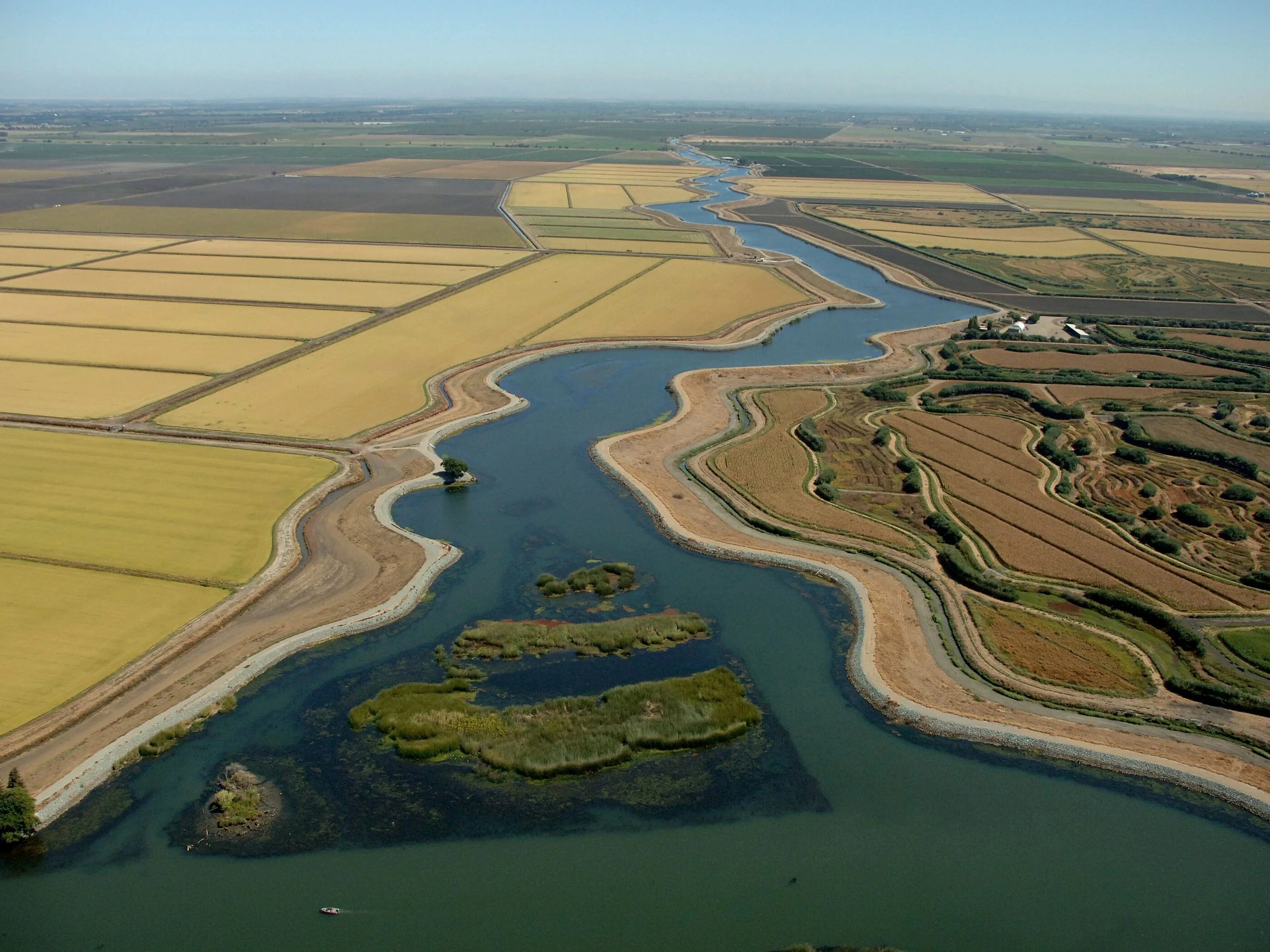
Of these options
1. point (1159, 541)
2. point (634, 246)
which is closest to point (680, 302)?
point (634, 246)

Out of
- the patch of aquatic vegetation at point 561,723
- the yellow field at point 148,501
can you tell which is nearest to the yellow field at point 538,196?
the yellow field at point 148,501

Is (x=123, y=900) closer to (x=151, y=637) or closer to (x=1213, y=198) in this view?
(x=151, y=637)

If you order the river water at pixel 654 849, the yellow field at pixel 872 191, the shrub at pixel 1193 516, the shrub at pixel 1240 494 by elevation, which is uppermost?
the yellow field at pixel 872 191

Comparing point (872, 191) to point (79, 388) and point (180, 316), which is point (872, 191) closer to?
point (180, 316)

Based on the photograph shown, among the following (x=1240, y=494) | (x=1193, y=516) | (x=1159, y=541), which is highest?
(x=1240, y=494)

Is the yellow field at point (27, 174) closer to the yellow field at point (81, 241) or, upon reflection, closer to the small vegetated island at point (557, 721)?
the yellow field at point (81, 241)

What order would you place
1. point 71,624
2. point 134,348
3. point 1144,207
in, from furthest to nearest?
point 1144,207 → point 134,348 → point 71,624

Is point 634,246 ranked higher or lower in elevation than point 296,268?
higher
